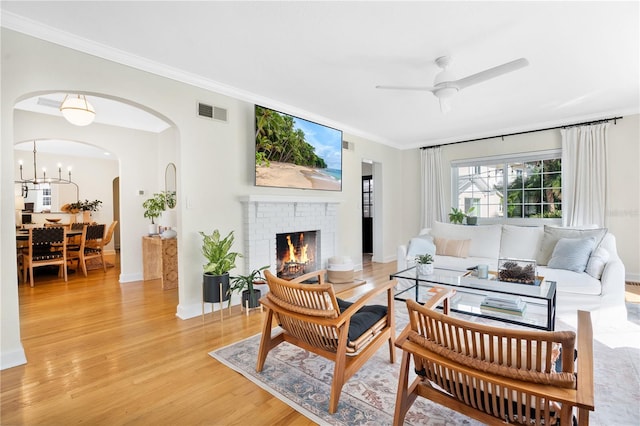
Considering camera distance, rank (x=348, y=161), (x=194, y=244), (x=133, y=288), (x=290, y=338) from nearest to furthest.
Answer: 1. (x=290, y=338)
2. (x=194, y=244)
3. (x=133, y=288)
4. (x=348, y=161)

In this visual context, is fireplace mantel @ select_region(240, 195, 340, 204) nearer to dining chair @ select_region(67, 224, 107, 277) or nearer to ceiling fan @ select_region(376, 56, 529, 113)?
ceiling fan @ select_region(376, 56, 529, 113)

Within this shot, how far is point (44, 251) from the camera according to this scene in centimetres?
508

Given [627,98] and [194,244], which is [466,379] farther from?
[627,98]

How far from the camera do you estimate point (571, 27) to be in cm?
246

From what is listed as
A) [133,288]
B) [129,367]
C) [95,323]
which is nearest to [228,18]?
[129,367]

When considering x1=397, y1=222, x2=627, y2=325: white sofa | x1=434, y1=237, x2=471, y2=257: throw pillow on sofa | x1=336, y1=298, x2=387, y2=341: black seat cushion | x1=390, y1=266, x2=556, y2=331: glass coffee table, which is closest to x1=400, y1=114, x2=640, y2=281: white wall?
x1=397, y1=222, x2=627, y2=325: white sofa

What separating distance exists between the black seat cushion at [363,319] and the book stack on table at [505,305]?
1114mm

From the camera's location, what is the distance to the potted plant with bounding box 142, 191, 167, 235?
16.4 feet

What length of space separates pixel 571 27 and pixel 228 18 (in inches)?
107

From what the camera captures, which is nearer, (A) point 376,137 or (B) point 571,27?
(B) point 571,27

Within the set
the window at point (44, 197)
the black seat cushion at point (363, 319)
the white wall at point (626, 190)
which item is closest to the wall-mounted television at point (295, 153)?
the black seat cushion at point (363, 319)

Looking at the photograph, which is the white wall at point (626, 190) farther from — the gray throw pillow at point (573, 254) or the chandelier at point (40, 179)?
the chandelier at point (40, 179)

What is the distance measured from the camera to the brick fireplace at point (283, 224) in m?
3.87

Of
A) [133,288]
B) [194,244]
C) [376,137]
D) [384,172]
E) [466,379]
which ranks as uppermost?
[376,137]
